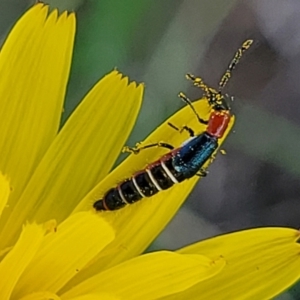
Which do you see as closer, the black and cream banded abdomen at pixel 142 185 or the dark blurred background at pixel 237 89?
the black and cream banded abdomen at pixel 142 185

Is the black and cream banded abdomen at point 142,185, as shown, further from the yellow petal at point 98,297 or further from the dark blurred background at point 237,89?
the dark blurred background at point 237,89

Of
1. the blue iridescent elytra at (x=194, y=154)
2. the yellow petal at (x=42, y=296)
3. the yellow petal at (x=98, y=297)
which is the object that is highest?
the blue iridescent elytra at (x=194, y=154)

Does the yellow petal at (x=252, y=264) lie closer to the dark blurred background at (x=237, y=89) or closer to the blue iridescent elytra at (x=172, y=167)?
the blue iridescent elytra at (x=172, y=167)

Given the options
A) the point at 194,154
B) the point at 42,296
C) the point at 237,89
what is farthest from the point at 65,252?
the point at 237,89

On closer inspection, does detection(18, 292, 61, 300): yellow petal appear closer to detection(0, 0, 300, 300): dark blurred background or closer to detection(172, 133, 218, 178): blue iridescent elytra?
detection(172, 133, 218, 178): blue iridescent elytra

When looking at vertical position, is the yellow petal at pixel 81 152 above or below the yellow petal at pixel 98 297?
above

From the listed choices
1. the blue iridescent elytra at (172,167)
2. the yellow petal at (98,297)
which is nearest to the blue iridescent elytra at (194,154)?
the blue iridescent elytra at (172,167)

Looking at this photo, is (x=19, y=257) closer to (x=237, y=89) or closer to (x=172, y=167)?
(x=172, y=167)
